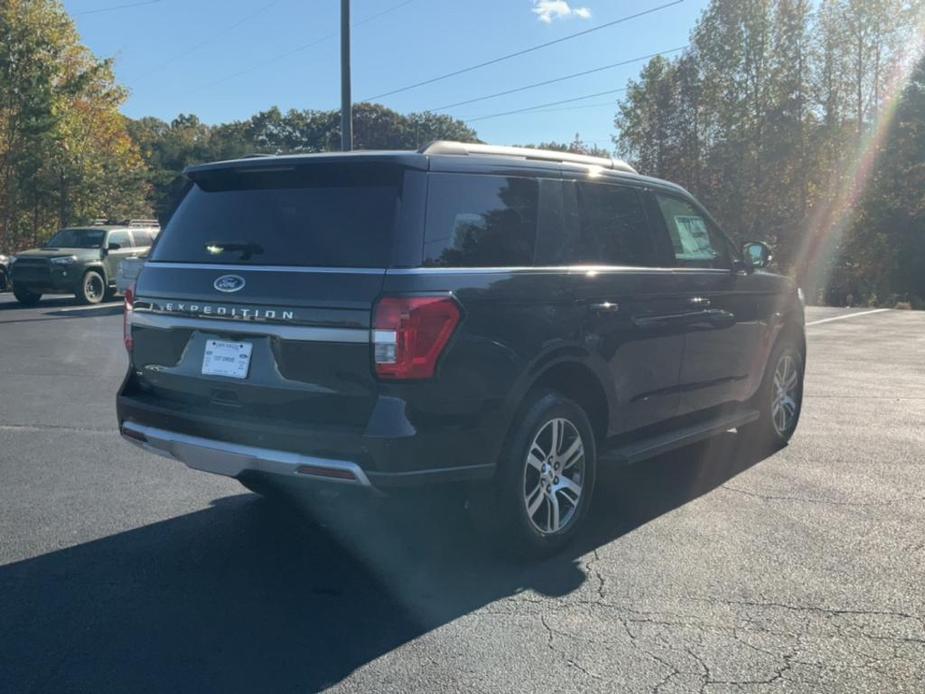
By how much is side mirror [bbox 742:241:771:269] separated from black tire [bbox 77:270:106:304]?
16562 millimetres

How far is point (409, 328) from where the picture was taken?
3.91 meters

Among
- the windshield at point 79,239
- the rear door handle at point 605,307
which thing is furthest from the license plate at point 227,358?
the windshield at point 79,239

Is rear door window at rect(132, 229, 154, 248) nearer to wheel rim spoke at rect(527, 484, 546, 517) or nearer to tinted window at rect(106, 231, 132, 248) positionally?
tinted window at rect(106, 231, 132, 248)

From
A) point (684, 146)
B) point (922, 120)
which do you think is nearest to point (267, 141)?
point (684, 146)

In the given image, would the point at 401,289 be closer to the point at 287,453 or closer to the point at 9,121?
the point at 287,453

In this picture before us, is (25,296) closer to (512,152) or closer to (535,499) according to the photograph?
(512,152)

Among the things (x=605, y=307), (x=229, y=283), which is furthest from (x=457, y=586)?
(x=229, y=283)

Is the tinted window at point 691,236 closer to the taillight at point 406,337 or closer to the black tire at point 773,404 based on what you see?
the black tire at point 773,404

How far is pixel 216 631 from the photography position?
3768mm

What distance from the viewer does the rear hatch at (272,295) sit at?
13.2ft

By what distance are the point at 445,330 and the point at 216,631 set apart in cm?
154

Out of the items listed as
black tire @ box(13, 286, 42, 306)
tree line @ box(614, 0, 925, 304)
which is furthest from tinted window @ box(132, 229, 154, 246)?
tree line @ box(614, 0, 925, 304)

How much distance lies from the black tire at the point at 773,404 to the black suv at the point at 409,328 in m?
1.75

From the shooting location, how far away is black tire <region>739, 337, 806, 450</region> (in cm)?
695
